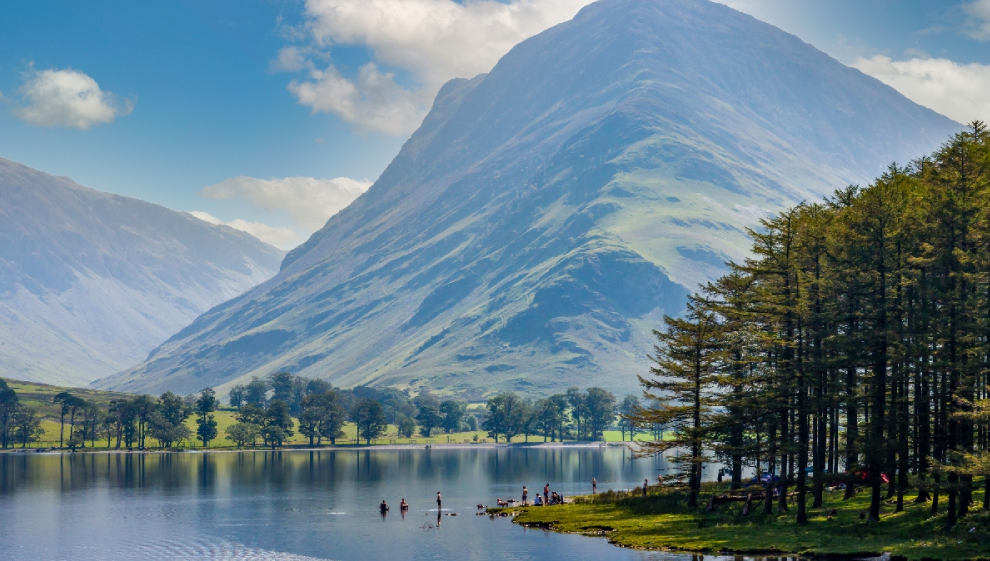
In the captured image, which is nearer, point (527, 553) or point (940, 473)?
point (940, 473)

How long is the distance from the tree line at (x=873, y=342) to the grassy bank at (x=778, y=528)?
74.6 inches

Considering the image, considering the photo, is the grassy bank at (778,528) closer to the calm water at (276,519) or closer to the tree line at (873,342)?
the tree line at (873,342)

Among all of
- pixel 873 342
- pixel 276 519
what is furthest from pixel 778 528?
pixel 276 519

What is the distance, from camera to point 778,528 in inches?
3246

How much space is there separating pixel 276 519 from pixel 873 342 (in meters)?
73.2

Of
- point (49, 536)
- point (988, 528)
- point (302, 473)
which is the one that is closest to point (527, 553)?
point (988, 528)

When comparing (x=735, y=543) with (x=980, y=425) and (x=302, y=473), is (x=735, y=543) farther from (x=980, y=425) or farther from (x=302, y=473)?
(x=302, y=473)

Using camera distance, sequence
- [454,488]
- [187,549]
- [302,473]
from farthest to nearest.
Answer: [302,473] → [454,488] → [187,549]

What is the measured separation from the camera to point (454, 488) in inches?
6329

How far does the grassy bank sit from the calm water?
417cm

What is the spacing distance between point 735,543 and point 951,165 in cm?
3647

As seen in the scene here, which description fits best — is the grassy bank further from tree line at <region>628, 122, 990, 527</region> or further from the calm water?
the calm water

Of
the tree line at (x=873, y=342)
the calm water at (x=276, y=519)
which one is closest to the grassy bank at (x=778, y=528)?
the tree line at (x=873, y=342)

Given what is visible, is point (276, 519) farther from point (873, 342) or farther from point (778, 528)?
point (873, 342)
